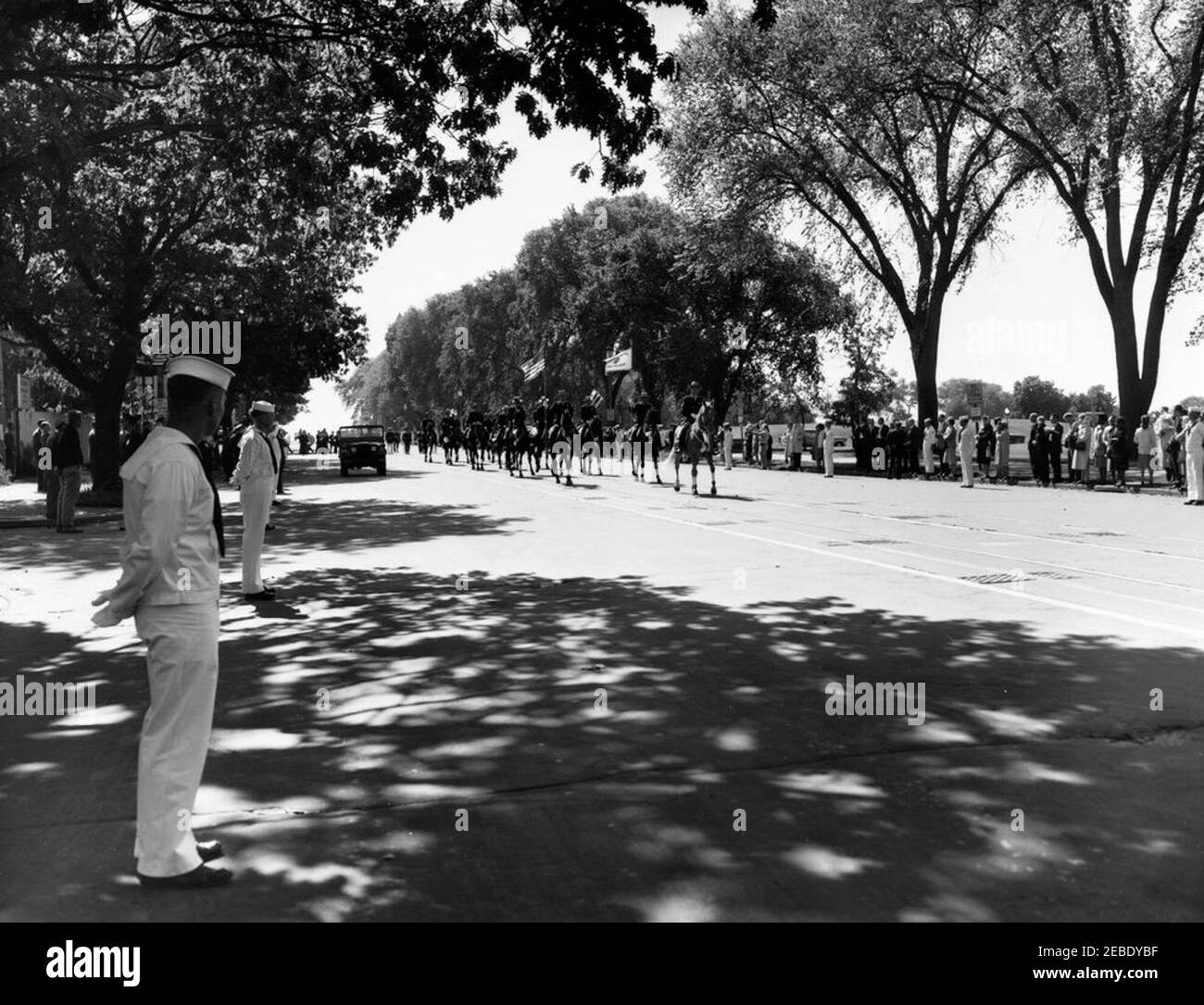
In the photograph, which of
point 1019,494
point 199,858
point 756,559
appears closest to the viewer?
point 199,858

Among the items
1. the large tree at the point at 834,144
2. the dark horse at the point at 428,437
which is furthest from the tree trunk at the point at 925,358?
the dark horse at the point at 428,437

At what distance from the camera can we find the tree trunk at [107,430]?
3012 cm

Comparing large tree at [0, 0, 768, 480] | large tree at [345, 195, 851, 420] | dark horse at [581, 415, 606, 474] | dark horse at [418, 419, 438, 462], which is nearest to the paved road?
large tree at [0, 0, 768, 480]

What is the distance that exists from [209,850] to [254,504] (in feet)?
24.0

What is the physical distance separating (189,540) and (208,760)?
1791mm

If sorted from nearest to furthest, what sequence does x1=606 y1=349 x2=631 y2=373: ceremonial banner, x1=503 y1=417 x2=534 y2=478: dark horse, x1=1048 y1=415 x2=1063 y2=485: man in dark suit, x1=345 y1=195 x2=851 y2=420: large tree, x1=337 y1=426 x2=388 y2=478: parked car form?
x1=1048 y1=415 x2=1063 y2=485: man in dark suit < x1=503 y1=417 x2=534 y2=478: dark horse < x1=337 y1=426 x2=388 y2=478: parked car < x1=606 y1=349 x2=631 y2=373: ceremonial banner < x1=345 y1=195 x2=851 y2=420: large tree

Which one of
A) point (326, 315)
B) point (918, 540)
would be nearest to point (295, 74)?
point (918, 540)

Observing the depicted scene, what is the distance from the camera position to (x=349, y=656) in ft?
27.9

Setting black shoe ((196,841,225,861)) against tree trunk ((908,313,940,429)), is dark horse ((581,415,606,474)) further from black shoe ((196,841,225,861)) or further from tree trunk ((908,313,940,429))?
black shoe ((196,841,225,861))

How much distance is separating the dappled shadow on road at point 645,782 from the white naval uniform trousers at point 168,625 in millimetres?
326

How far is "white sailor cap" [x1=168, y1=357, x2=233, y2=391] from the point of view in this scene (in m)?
4.55

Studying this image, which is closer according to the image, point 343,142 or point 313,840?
point 313,840

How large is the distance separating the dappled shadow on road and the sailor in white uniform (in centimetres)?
18
